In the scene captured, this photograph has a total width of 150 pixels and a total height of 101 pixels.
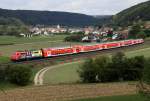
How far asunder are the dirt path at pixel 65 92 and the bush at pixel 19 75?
5670 millimetres

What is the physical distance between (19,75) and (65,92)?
9746 mm

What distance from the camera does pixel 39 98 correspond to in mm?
34375

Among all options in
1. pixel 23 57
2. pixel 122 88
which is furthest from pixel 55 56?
pixel 122 88

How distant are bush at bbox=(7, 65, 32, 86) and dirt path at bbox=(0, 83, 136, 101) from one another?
18.6ft

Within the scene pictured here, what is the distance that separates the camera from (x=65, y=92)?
123ft

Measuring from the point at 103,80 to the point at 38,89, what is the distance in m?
11.9

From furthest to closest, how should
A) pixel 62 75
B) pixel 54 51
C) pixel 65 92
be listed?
pixel 54 51, pixel 62 75, pixel 65 92

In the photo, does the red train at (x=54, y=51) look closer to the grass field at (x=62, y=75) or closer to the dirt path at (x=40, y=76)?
the dirt path at (x=40, y=76)

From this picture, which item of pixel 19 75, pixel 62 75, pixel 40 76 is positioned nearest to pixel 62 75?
pixel 62 75

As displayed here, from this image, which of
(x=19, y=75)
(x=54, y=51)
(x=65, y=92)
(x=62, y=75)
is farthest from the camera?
(x=54, y=51)

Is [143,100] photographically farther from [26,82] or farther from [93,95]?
[26,82]

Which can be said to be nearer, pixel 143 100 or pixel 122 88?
pixel 143 100

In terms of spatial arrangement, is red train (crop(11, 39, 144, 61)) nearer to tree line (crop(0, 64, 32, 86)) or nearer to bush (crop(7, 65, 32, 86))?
tree line (crop(0, 64, 32, 86))

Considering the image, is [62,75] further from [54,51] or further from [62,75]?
[54,51]
